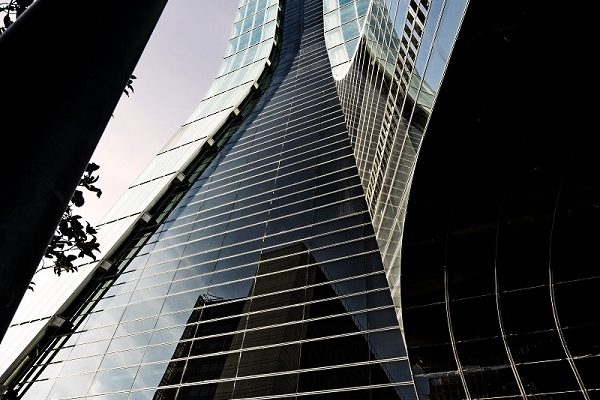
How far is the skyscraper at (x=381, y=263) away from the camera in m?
8.68

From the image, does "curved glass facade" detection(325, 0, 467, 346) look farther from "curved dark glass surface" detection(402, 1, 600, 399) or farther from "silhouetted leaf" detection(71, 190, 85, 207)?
"silhouetted leaf" detection(71, 190, 85, 207)

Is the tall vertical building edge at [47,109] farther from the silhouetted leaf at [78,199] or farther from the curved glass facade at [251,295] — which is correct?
the curved glass facade at [251,295]

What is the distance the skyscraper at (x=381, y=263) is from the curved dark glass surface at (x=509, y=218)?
0.04 meters

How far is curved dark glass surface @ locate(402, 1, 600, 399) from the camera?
7926 millimetres

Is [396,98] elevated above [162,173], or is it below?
above

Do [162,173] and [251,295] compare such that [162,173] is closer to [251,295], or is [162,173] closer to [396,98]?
[251,295]

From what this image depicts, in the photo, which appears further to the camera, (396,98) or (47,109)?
(396,98)

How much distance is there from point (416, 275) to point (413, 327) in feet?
3.92

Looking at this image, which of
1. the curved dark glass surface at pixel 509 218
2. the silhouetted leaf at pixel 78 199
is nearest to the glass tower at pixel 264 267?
the curved dark glass surface at pixel 509 218

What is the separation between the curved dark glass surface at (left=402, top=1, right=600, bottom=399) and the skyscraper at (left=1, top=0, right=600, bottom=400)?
36 millimetres

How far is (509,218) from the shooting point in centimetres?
952

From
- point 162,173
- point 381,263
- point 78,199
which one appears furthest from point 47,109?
point 162,173

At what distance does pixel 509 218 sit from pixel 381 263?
136 inches

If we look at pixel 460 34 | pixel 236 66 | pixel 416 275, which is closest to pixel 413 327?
pixel 416 275
